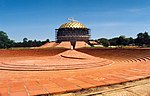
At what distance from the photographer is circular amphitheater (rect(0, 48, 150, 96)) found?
10.2 feet

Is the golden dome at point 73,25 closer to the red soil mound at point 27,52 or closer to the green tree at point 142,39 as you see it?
the green tree at point 142,39

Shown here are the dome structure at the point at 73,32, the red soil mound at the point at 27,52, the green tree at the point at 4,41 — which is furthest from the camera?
the green tree at the point at 4,41

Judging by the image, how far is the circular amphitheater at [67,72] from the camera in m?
3.12

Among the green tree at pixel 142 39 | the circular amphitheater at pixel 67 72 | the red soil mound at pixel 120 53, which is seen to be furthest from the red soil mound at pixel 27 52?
the green tree at pixel 142 39

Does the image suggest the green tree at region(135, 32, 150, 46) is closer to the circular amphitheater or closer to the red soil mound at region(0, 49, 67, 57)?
the circular amphitheater

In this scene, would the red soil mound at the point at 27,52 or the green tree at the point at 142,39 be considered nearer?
the red soil mound at the point at 27,52

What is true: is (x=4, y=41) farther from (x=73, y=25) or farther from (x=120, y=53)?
(x=120, y=53)

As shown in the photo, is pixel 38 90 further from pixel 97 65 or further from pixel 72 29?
pixel 72 29

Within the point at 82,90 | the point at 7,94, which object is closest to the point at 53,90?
the point at 82,90

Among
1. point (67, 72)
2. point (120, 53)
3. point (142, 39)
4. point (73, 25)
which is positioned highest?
point (73, 25)

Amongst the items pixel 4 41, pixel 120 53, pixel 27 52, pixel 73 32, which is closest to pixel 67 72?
pixel 120 53

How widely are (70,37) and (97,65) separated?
138ft

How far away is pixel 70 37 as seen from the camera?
54.4 meters

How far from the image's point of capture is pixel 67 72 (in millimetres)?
9742
